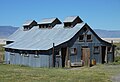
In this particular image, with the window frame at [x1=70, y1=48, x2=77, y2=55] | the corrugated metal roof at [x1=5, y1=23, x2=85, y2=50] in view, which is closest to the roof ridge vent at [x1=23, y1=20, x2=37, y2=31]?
the corrugated metal roof at [x1=5, y1=23, x2=85, y2=50]

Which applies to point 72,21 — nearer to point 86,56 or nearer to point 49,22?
point 86,56

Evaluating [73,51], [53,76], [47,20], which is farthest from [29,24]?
[53,76]

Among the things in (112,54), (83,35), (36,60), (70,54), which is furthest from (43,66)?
(112,54)

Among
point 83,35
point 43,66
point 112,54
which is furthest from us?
point 112,54

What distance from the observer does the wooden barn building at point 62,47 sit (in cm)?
4244

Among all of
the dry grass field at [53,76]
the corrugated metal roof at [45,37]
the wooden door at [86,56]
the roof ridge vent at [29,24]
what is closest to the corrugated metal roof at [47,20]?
the corrugated metal roof at [45,37]

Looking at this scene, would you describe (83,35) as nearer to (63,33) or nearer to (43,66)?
(63,33)

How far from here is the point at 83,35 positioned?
4588cm

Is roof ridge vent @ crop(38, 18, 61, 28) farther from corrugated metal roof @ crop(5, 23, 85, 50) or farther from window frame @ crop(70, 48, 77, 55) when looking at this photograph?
window frame @ crop(70, 48, 77, 55)

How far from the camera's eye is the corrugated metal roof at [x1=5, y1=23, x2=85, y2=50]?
4405 cm

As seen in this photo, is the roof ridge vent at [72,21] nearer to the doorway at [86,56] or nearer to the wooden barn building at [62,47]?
the wooden barn building at [62,47]

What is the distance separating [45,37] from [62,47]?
6.65 meters

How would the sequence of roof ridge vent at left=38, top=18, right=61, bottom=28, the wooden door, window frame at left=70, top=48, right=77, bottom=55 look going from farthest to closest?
roof ridge vent at left=38, top=18, right=61, bottom=28 → the wooden door → window frame at left=70, top=48, right=77, bottom=55

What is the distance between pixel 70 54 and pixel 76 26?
5.06 m
